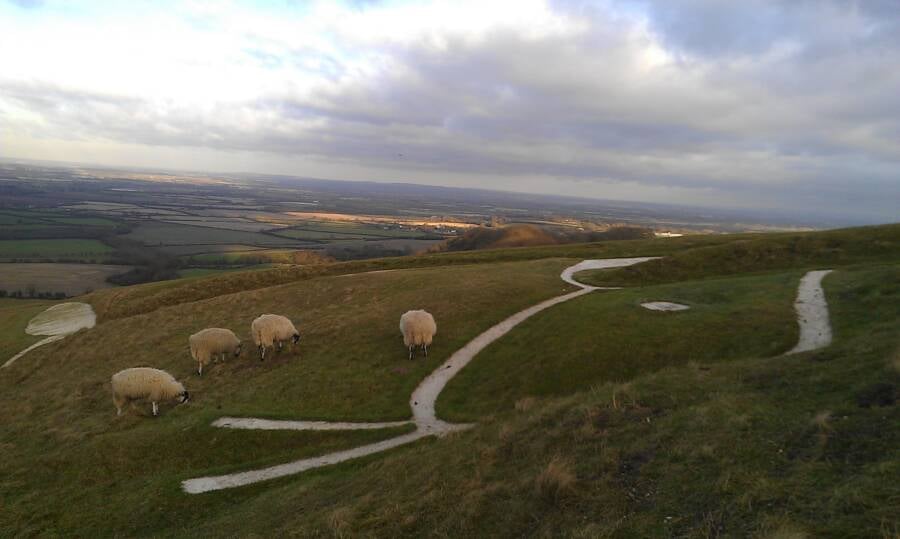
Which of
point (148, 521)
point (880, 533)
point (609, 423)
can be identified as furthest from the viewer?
A: point (148, 521)

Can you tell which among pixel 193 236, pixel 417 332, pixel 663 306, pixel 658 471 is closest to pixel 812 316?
pixel 663 306

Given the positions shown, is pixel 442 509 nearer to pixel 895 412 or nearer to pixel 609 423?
pixel 609 423

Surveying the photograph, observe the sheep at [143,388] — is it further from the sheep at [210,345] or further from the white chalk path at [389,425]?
the white chalk path at [389,425]

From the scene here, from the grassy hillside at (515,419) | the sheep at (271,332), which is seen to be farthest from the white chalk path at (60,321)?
the sheep at (271,332)

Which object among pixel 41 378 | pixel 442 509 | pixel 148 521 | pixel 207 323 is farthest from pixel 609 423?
pixel 41 378

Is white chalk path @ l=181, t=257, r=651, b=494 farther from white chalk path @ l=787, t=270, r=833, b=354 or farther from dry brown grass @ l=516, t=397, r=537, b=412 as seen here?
white chalk path @ l=787, t=270, r=833, b=354

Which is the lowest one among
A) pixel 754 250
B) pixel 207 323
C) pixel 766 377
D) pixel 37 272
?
pixel 37 272
